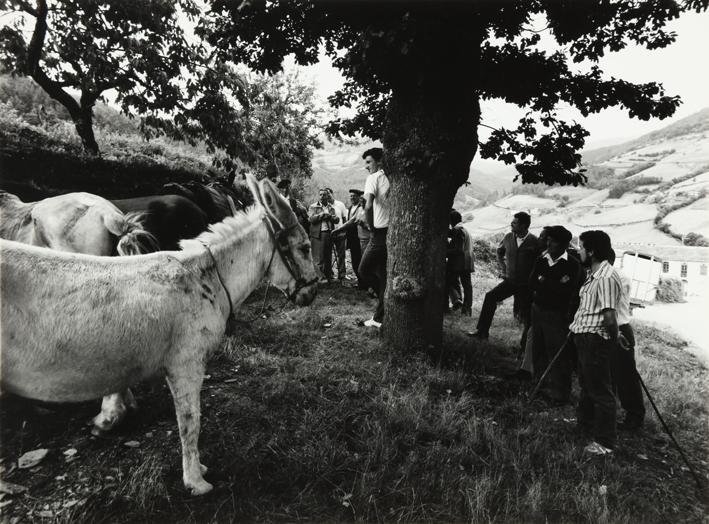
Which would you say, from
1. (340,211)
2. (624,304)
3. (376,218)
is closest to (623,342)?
(624,304)

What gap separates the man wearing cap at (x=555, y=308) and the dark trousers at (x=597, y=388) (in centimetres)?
58

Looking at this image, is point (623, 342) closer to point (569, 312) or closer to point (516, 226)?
point (569, 312)

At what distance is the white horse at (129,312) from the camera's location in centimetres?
204

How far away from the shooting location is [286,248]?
126 inches

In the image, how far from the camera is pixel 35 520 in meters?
2.45

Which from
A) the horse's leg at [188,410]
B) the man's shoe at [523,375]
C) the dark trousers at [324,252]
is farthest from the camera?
the dark trousers at [324,252]

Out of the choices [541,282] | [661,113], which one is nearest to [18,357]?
[541,282]

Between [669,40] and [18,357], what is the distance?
25.0ft

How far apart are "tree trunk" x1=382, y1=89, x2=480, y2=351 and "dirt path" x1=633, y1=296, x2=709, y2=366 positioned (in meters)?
8.49

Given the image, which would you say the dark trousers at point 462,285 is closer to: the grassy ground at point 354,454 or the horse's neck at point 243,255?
the grassy ground at point 354,454

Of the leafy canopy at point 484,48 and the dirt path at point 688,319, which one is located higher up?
the leafy canopy at point 484,48

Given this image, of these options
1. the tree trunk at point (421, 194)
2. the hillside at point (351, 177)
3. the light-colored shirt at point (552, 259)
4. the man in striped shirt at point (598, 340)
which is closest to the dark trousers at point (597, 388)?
the man in striped shirt at point (598, 340)

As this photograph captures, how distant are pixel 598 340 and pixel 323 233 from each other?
7.67 meters

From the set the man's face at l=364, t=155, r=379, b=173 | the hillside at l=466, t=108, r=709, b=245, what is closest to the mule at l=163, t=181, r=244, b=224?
the man's face at l=364, t=155, r=379, b=173
